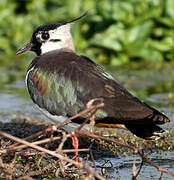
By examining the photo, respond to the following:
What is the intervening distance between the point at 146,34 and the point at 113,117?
547 cm

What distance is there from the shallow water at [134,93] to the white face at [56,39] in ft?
4.28

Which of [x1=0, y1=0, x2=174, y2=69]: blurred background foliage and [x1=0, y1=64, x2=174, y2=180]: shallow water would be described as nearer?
[x1=0, y1=64, x2=174, y2=180]: shallow water

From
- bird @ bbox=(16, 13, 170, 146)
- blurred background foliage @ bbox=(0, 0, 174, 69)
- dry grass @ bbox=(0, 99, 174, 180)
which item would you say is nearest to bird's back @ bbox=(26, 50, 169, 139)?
bird @ bbox=(16, 13, 170, 146)

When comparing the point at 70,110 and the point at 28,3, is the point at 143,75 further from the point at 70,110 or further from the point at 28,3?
the point at 70,110

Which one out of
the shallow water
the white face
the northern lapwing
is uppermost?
the white face

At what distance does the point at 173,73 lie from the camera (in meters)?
8.88

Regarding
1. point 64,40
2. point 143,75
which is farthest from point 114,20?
point 64,40

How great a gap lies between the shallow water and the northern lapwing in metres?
0.43

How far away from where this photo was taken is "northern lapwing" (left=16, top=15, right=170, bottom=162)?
3959 millimetres

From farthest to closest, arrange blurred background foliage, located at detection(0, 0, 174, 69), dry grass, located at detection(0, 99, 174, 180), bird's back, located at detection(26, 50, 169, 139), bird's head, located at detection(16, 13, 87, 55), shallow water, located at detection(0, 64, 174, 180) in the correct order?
1. blurred background foliage, located at detection(0, 0, 174, 69)
2. bird's head, located at detection(16, 13, 87, 55)
3. shallow water, located at detection(0, 64, 174, 180)
4. bird's back, located at detection(26, 50, 169, 139)
5. dry grass, located at detection(0, 99, 174, 180)

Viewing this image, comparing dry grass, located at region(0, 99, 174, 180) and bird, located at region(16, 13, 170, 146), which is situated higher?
bird, located at region(16, 13, 170, 146)

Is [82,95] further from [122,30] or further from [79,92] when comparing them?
[122,30]

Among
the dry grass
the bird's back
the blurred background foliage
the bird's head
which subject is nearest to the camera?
the dry grass

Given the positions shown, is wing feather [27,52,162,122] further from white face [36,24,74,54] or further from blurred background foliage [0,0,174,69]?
blurred background foliage [0,0,174,69]
